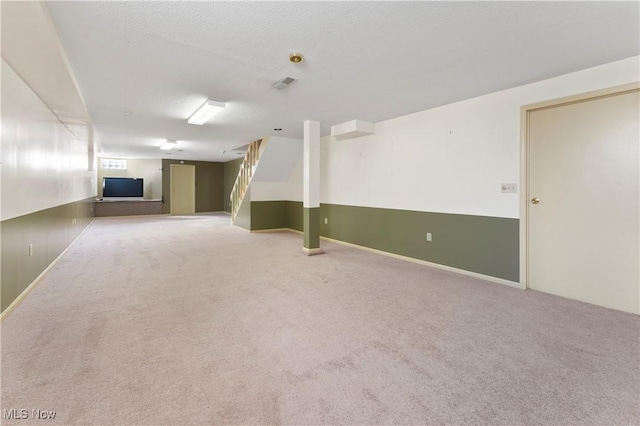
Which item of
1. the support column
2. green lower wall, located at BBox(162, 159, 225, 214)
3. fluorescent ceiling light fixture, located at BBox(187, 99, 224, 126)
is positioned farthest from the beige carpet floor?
green lower wall, located at BBox(162, 159, 225, 214)

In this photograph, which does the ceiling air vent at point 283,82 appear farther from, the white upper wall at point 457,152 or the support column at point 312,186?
the white upper wall at point 457,152

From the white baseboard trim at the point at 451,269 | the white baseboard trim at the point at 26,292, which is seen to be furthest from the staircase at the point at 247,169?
the white baseboard trim at the point at 26,292

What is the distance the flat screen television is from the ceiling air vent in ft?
33.4

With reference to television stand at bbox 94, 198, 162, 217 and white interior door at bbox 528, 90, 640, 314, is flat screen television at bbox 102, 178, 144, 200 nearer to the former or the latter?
television stand at bbox 94, 198, 162, 217

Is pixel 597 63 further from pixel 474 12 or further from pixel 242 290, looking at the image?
pixel 242 290

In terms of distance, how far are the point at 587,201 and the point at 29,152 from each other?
20.2 ft

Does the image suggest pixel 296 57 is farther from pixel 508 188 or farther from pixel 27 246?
pixel 27 246

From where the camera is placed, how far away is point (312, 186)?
17.7ft

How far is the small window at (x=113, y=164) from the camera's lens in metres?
11.3

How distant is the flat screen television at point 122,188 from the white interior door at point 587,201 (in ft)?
40.8

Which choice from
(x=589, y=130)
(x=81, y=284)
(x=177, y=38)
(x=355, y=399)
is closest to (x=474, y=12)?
(x=589, y=130)

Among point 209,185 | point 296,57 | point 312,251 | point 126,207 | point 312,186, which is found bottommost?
point 312,251

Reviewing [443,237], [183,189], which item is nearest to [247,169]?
[443,237]

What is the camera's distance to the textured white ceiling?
2.10m
